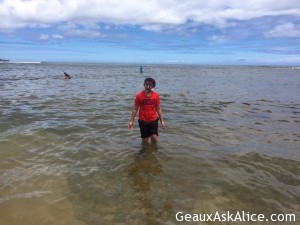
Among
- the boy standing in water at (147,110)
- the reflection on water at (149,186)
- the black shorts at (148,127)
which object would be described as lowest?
the reflection on water at (149,186)

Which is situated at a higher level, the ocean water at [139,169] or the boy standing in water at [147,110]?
the boy standing in water at [147,110]

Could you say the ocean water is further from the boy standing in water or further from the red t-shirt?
the red t-shirt

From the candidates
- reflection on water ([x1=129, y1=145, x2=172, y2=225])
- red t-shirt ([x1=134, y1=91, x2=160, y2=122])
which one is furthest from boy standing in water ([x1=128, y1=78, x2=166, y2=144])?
reflection on water ([x1=129, y1=145, x2=172, y2=225])

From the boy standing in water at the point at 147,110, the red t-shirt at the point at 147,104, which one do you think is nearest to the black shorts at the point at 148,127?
the boy standing in water at the point at 147,110

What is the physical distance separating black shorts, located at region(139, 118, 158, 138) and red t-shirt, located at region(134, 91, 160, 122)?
0.35 feet

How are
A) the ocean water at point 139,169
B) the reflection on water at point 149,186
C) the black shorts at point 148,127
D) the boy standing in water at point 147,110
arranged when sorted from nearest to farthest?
the reflection on water at point 149,186 < the ocean water at point 139,169 < the boy standing in water at point 147,110 < the black shorts at point 148,127

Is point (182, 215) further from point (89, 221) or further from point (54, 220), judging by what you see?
point (54, 220)

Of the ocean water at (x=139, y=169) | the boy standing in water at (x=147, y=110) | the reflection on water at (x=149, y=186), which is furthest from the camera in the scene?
the boy standing in water at (x=147, y=110)

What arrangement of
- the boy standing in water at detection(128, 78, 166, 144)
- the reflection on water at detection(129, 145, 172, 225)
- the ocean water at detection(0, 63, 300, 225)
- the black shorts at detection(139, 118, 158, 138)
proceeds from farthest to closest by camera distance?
the black shorts at detection(139, 118, 158, 138)
the boy standing in water at detection(128, 78, 166, 144)
the ocean water at detection(0, 63, 300, 225)
the reflection on water at detection(129, 145, 172, 225)

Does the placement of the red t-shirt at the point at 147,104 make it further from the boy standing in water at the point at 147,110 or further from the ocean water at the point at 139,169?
the ocean water at the point at 139,169

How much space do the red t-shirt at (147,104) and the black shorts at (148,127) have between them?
106 mm

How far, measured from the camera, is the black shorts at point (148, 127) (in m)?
8.59

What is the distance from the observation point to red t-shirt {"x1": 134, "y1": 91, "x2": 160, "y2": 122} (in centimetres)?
833

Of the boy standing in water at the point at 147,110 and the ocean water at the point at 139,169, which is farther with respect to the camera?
the boy standing in water at the point at 147,110
